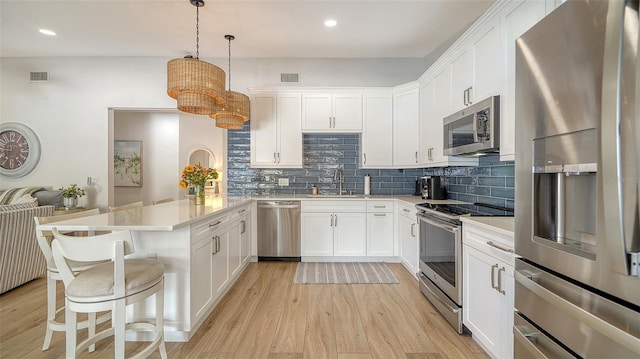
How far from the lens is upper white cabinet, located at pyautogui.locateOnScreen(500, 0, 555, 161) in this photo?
1.84 m

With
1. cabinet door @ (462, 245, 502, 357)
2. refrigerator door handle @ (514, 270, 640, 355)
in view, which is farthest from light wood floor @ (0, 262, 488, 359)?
refrigerator door handle @ (514, 270, 640, 355)

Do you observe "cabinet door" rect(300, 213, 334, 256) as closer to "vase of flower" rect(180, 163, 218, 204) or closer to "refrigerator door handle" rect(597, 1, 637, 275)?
"vase of flower" rect(180, 163, 218, 204)

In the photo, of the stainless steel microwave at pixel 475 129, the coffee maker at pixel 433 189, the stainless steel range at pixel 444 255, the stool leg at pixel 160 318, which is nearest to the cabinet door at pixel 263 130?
the coffee maker at pixel 433 189

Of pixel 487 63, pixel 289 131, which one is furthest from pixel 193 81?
pixel 487 63

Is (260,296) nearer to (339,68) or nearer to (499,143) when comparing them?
(499,143)

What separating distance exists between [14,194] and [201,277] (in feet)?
13.8

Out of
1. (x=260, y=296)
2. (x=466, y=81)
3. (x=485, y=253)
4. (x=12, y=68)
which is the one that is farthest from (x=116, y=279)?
(x=12, y=68)

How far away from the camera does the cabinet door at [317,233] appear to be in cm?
384

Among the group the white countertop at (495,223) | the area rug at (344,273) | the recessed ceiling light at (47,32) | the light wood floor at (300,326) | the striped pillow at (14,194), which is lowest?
the light wood floor at (300,326)

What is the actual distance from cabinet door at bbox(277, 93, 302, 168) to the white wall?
50 cm

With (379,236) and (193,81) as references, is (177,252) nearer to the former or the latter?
(193,81)

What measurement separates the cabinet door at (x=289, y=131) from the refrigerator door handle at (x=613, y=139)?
3.49m

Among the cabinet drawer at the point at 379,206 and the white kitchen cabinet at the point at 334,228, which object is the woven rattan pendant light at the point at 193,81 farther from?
the cabinet drawer at the point at 379,206

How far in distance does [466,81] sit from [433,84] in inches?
29.9
